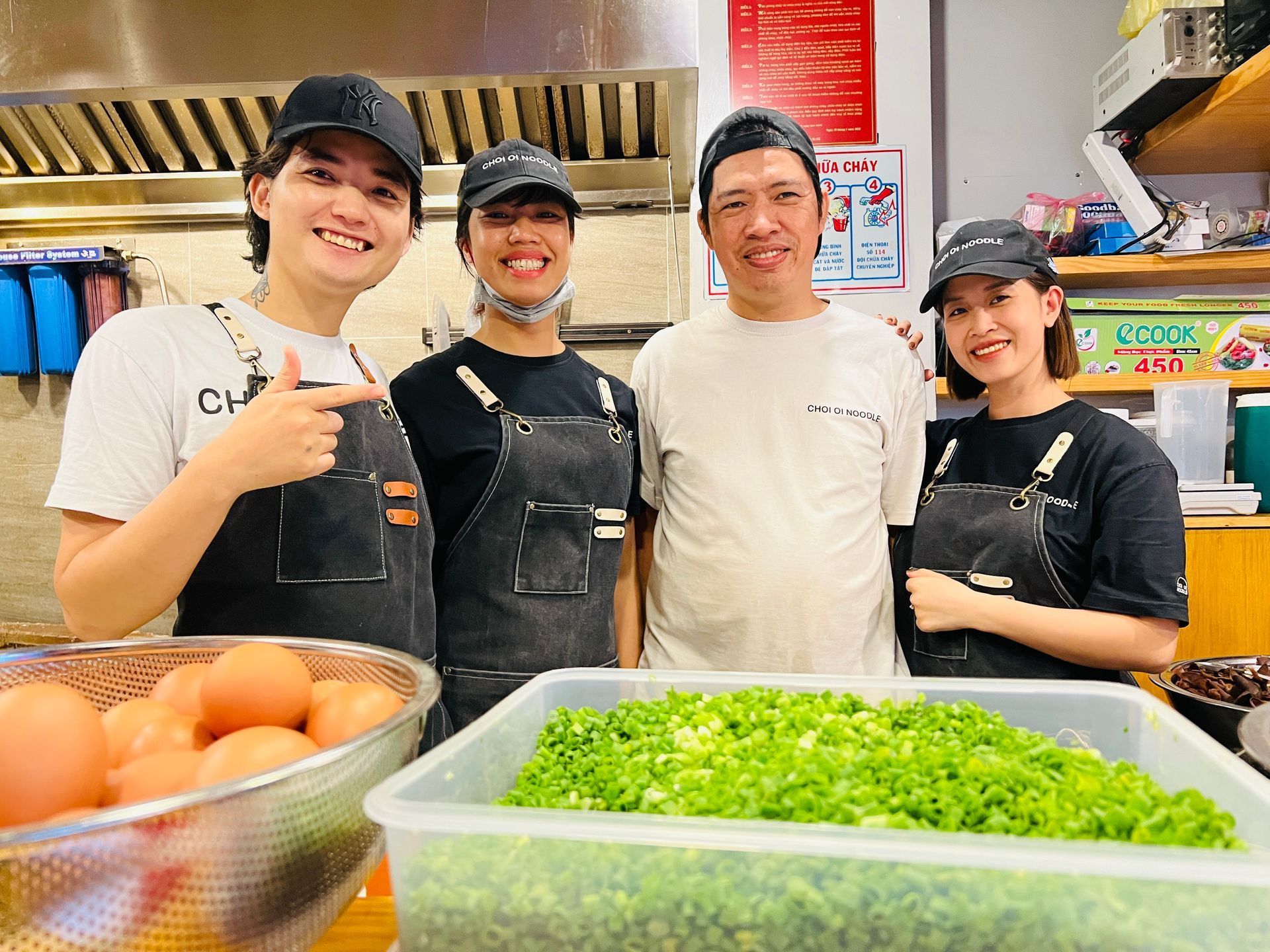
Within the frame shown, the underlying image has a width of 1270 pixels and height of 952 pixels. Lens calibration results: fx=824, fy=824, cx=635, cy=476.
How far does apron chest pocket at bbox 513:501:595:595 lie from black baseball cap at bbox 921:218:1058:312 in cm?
93

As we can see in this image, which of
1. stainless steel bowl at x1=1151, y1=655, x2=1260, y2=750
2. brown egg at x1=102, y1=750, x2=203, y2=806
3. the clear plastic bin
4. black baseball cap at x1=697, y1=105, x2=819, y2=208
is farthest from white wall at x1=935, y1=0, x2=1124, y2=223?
brown egg at x1=102, y1=750, x2=203, y2=806

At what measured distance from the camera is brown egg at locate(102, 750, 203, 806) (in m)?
0.62

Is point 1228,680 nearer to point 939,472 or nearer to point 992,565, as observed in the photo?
point 992,565

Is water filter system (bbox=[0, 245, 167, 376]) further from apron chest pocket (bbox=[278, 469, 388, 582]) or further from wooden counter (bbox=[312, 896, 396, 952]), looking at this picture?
wooden counter (bbox=[312, 896, 396, 952])

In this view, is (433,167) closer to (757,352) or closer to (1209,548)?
(757,352)

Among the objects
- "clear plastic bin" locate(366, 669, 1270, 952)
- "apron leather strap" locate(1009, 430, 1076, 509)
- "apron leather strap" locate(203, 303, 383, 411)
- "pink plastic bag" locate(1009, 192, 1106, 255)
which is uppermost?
"pink plastic bag" locate(1009, 192, 1106, 255)

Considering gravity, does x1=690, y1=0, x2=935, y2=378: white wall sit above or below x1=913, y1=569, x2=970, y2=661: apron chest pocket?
above

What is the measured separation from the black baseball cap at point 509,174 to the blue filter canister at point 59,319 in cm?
231

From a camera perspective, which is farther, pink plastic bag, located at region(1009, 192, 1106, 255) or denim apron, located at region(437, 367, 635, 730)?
pink plastic bag, located at region(1009, 192, 1106, 255)

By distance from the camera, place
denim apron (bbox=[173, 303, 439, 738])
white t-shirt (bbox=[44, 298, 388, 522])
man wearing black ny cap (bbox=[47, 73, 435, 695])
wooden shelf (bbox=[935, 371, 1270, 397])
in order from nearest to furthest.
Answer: man wearing black ny cap (bbox=[47, 73, 435, 695]) < white t-shirt (bbox=[44, 298, 388, 522]) < denim apron (bbox=[173, 303, 439, 738]) < wooden shelf (bbox=[935, 371, 1270, 397])

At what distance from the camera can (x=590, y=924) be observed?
60 cm

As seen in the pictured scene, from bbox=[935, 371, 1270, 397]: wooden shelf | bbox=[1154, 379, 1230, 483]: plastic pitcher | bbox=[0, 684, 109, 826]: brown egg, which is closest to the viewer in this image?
bbox=[0, 684, 109, 826]: brown egg

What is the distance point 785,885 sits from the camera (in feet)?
1.85

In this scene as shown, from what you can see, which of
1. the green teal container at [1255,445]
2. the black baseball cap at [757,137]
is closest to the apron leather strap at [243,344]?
the black baseball cap at [757,137]
